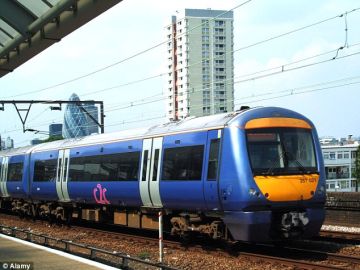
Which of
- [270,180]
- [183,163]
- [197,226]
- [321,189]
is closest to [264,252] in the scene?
[197,226]

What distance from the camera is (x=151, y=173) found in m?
13.7

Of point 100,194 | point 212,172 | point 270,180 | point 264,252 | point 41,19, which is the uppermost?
point 41,19

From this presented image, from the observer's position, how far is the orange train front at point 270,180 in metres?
10.7

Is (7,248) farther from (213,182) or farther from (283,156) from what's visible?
(283,156)

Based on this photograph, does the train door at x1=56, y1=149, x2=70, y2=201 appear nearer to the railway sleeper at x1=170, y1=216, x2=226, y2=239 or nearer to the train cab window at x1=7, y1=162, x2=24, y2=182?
the train cab window at x1=7, y1=162, x2=24, y2=182

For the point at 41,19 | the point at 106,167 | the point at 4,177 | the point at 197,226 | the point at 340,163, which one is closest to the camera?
the point at 41,19

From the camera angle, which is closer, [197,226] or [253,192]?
[253,192]

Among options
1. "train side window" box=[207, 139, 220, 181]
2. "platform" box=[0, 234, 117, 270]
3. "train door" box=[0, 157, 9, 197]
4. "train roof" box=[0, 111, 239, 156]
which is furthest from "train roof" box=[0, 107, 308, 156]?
"train door" box=[0, 157, 9, 197]

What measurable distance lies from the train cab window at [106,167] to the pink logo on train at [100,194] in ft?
0.87

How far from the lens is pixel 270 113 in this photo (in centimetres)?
1163

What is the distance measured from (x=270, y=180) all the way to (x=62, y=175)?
10.0 m

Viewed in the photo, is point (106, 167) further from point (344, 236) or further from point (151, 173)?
point (344, 236)

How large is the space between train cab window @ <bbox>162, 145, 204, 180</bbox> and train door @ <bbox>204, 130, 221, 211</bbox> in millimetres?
301

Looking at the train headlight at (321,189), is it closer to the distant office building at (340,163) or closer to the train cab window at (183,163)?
the train cab window at (183,163)
